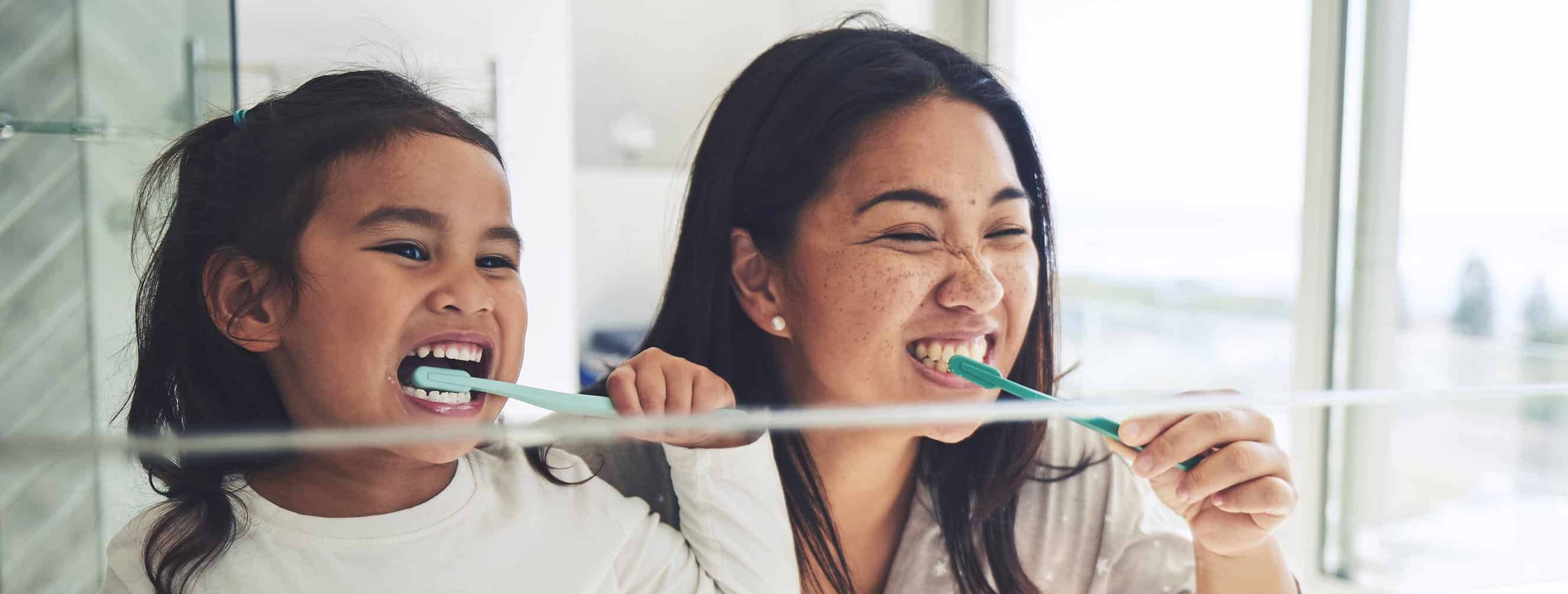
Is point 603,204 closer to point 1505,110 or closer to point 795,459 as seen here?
point 795,459

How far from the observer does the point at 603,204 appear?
0.82m

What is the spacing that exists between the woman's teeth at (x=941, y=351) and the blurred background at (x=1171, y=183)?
0.16 metres

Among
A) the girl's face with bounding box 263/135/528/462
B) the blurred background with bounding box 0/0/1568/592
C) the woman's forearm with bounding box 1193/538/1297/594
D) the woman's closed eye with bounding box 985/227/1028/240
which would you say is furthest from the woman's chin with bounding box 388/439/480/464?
the woman's forearm with bounding box 1193/538/1297/594

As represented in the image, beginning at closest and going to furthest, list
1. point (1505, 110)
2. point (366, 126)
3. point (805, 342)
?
point (366, 126)
point (805, 342)
point (1505, 110)

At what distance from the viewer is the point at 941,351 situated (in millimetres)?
400

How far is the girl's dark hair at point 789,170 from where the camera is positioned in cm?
41

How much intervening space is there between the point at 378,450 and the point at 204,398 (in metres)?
0.06

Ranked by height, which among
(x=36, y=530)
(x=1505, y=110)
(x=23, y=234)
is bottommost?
(x=36, y=530)

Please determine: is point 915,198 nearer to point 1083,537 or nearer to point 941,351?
point 941,351

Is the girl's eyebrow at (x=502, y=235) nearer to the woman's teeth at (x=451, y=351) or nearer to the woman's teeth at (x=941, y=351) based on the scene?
the woman's teeth at (x=451, y=351)

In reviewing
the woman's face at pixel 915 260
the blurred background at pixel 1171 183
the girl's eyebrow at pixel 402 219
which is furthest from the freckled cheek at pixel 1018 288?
the girl's eyebrow at pixel 402 219

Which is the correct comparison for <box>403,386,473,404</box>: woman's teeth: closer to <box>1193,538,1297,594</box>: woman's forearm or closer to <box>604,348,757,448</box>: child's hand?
<box>604,348,757,448</box>: child's hand

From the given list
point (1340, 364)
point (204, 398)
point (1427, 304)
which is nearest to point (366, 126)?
point (204, 398)

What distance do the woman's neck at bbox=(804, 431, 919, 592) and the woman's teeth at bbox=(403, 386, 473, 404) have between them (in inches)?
7.7
